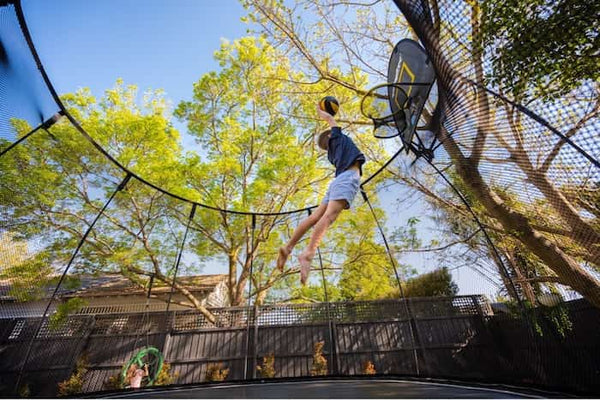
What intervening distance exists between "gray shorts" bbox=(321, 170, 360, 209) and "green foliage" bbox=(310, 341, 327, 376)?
3295 mm

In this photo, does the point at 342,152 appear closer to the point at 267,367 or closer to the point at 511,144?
the point at 511,144

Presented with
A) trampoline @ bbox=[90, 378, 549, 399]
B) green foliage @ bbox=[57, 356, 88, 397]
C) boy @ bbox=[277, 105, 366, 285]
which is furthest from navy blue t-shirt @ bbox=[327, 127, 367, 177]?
green foliage @ bbox=[57, 356, 88, 397]

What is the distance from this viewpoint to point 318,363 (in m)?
4.06

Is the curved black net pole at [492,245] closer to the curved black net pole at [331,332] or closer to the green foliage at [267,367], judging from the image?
the curved black net pole at [331,332]

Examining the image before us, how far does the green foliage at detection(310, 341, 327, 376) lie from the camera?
13.2 ft

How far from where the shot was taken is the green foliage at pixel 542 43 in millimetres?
1287

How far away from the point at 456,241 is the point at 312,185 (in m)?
4.05

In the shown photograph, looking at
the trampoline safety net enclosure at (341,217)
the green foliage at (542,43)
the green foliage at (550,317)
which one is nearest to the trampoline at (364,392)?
the trampoline safety net enclosure at (341,217)

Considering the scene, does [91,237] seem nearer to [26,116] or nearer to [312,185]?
[26,116]

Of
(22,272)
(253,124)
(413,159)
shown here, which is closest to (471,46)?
(413,159)

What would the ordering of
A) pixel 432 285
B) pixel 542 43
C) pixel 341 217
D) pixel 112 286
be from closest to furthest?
pixel 542 43, pixel 432 285, pixel 112 286, pixel 341 217

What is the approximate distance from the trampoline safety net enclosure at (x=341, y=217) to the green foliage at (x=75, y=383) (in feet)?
0.09

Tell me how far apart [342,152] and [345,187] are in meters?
0.27

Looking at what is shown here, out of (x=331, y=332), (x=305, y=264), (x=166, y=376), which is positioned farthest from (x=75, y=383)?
(x=305, y=264)
